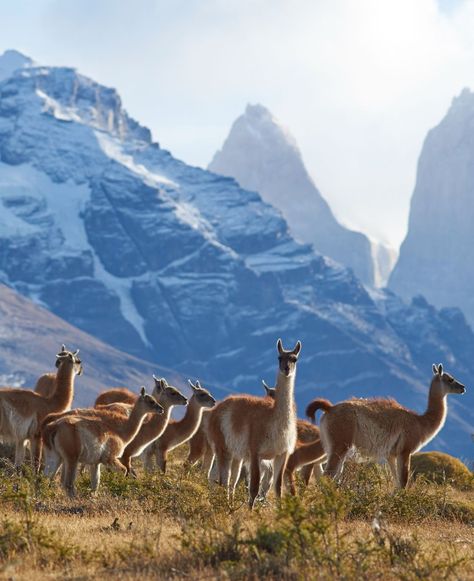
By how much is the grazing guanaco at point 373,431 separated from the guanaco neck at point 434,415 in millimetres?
18

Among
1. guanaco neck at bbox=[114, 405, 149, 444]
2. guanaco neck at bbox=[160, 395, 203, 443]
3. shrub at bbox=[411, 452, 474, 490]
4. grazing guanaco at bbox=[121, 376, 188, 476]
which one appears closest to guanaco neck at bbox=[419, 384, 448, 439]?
shrub at bbox=[411, 452, 474, 490]

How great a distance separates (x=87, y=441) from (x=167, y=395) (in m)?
5.73

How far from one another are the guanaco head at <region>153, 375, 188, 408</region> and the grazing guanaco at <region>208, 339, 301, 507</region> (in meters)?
4.58

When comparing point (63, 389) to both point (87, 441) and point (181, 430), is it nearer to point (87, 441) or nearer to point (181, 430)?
point (181, 430)

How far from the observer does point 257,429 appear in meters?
18.3

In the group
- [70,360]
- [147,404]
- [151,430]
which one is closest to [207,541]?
[147,404]

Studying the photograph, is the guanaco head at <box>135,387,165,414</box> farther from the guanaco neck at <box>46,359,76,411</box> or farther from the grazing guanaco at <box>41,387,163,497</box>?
the guanaco neck at <box>46,359,76,411</box>

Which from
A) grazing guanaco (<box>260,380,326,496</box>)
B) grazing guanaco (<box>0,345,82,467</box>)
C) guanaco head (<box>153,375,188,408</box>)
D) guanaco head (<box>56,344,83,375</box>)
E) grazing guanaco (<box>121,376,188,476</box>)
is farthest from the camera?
guanaco head (<box>153,375,188,408</box>)

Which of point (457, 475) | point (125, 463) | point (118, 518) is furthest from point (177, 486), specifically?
point (457, 475)

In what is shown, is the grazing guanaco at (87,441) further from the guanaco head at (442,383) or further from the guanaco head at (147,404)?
the guanaco head at (442,383)

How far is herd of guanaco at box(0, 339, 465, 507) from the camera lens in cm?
1836

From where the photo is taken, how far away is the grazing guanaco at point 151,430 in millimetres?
20911

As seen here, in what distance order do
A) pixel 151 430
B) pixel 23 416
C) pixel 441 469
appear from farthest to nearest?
pixel 441 469 → pixel 151 430 → pixel 23 416

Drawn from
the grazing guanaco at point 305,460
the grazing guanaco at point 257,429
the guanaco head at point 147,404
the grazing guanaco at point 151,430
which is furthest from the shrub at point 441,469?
the grazing guanaco at point 257,429
